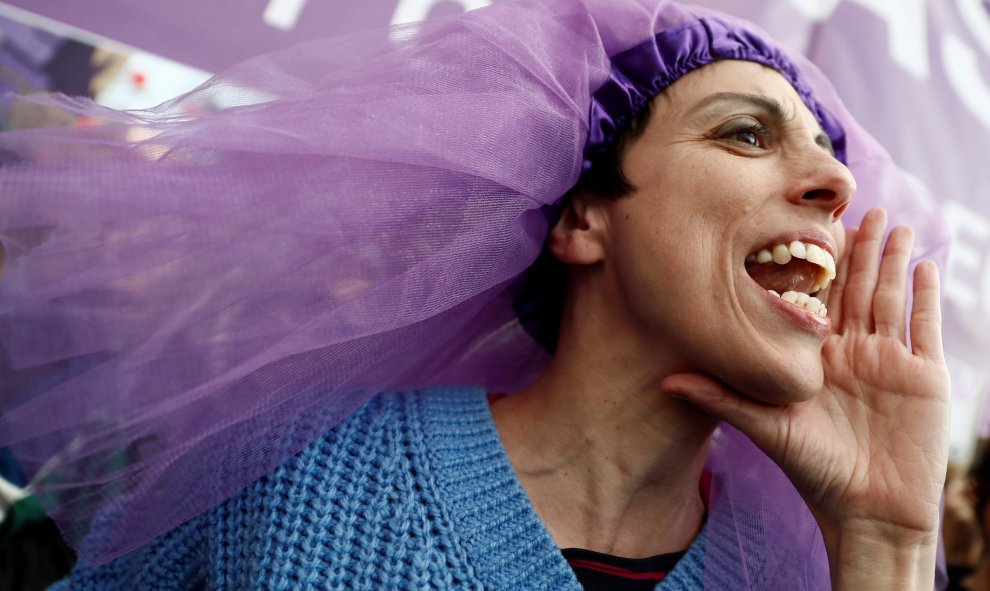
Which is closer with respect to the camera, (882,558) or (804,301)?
(882,558)

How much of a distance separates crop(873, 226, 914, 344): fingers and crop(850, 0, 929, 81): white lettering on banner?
1.42 meters

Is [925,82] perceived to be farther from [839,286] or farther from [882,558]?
[882,558]

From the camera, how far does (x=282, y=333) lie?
1.24 m

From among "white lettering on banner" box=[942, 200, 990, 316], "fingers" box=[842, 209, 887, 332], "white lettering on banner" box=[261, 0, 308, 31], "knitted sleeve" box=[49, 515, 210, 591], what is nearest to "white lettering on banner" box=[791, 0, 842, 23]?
"white lettering on banner" box=[942, 200, 990, 316]

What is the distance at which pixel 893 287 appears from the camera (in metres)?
1.54

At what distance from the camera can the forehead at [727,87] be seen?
1.51 m

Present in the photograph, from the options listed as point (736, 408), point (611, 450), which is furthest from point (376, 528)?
point (736, 408)

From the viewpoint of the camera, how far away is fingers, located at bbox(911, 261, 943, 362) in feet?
4.78

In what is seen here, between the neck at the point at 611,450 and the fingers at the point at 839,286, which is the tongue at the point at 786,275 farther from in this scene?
the neck at the point at 611,450

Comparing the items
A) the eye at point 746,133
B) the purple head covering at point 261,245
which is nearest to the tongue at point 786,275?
the eye at point 746,133

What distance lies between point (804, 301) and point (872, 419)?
263mm

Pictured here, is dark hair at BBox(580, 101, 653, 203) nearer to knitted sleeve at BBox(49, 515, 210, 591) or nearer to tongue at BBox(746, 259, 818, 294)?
tongue at BBox(746, 259, 818, 294)

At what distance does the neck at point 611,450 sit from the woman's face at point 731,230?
4.2 inches

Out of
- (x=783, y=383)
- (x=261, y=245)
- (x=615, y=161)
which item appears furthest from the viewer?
(x=615, y=161)
